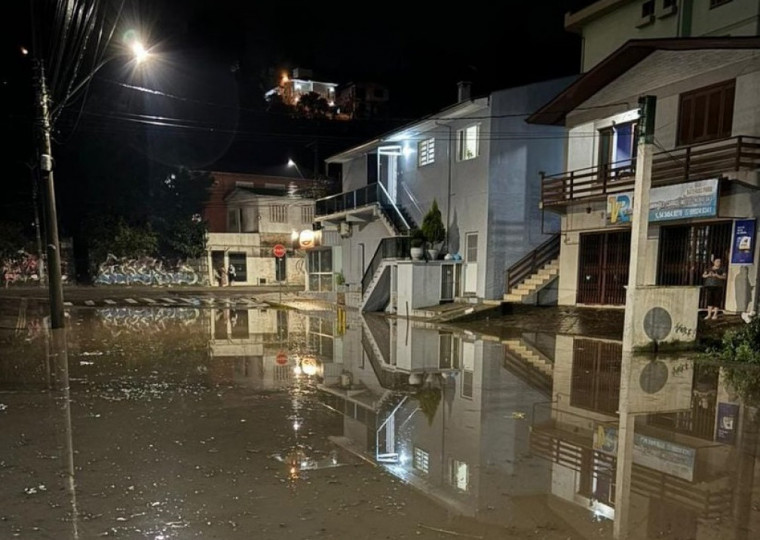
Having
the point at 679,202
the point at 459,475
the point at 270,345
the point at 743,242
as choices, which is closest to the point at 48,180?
the point at 270,345

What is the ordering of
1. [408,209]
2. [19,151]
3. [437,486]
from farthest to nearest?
[19,151], [408,209], [437,486]

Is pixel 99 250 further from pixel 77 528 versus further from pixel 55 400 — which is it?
pixel 77 528

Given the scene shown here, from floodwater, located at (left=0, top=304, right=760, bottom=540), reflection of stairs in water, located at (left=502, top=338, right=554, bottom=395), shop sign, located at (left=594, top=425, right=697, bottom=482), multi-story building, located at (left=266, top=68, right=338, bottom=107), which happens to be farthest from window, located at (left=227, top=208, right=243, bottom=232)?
shop sign, located at (left=594, top=425, right=697, bottom=482)

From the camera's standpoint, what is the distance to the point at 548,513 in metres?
4.12

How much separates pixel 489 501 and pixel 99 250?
38.9 m

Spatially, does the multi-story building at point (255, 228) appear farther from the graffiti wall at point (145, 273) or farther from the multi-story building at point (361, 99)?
the multi-story building at point (361, 99)

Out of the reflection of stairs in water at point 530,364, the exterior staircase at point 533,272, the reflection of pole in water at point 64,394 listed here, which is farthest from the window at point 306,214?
the reflection of stairs in water at point 530,364

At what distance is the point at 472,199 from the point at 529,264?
Answer: 10.7 feet

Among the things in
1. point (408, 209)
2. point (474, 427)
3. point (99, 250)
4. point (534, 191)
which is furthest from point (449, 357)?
point (99, 250)

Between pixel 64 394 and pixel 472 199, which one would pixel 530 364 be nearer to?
pixel 64 394

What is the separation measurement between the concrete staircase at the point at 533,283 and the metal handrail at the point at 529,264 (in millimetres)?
157

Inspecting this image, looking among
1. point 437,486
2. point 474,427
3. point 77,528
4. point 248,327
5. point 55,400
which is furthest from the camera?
point 248,327

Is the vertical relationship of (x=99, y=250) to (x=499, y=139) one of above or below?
below

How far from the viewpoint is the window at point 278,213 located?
42.2 metres
